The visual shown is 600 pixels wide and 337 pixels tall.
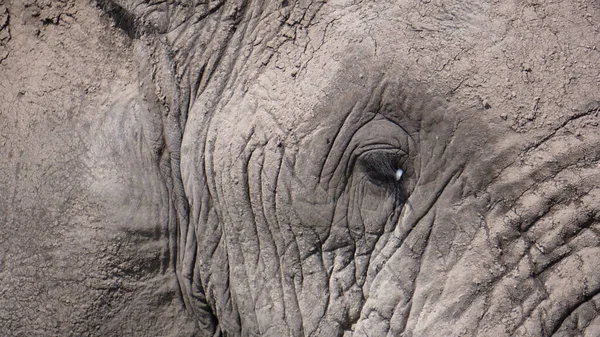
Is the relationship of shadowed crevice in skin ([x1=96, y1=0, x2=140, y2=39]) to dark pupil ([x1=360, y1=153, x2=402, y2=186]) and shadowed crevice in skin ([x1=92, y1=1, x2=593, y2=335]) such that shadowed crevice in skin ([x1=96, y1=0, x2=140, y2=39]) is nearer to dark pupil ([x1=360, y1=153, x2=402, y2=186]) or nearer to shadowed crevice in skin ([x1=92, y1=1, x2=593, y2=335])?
shadowed crevice in skin ([x1=92, y1=1, x2=593, y2=335])

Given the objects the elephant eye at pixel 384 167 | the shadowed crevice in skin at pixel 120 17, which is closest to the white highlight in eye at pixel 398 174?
the elephant eye at pixel 384 167

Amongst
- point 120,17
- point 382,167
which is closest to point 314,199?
point 382,167

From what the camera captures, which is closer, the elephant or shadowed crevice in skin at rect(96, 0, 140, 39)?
the elephant

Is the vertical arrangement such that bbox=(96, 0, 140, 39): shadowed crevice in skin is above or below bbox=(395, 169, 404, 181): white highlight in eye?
above

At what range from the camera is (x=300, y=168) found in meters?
2.42

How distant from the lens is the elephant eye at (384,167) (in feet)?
7.63

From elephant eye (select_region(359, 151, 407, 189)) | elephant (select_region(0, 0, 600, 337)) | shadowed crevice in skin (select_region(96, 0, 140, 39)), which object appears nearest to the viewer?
elephant (select_region(0, 0, 600, 337))

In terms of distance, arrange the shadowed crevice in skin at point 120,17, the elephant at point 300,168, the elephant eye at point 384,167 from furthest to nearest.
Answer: the shadowed crevice in skin at point 120,17
the elephant eye at point 384,167
the elephant at point 300,168

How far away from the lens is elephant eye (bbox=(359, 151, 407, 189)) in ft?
7.63

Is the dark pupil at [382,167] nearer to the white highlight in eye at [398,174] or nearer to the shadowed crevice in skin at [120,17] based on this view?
the white highlight in eye at [398,174]

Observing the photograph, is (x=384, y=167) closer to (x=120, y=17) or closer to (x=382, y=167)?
(x=382, y=167)

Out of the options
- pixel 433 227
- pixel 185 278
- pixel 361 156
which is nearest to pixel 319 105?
pixel 361 156

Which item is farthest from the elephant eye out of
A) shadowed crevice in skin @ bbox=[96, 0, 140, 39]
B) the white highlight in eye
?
shadowed crevice in skin @ bbox=[96, 0, 140, 39]

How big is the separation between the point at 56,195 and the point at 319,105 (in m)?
0.87
